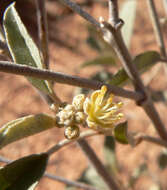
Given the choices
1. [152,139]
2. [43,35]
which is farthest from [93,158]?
[43,35]

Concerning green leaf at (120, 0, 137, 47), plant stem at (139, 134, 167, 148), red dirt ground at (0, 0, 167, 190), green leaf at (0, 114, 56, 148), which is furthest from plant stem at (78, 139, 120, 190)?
red dirt ground at (0, 0, 167, 190)

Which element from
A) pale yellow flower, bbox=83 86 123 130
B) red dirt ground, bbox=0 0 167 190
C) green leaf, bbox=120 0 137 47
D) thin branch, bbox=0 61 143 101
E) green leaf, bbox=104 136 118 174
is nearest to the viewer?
thin branch, bbox=0 61 143 101

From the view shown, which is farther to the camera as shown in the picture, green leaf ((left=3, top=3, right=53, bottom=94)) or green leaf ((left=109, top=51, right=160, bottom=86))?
green leaf ((left=109, top=51, right=160, bottom=86))

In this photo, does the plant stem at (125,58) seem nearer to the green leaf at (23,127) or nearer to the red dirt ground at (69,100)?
the green leaf at (23,127)

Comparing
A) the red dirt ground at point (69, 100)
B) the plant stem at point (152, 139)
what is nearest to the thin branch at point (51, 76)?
the plant stem at point (152, 139)

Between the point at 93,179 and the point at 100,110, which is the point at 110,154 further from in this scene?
the point at 100,110

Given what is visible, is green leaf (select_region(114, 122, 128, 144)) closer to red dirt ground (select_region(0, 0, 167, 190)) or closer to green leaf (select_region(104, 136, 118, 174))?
green leaf (select_region(104, 136, 118, 174))
